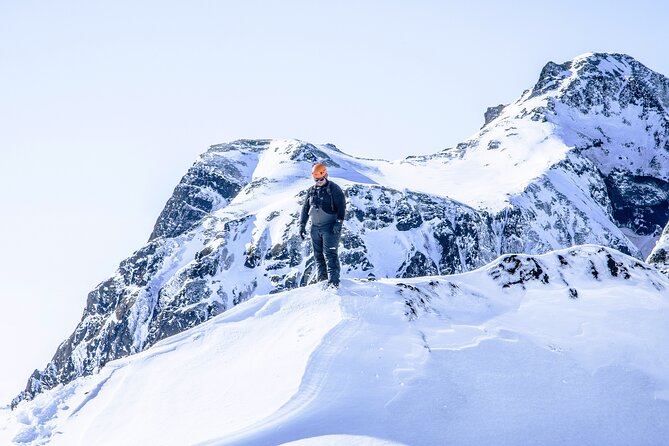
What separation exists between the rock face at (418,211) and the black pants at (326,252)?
4459 inches

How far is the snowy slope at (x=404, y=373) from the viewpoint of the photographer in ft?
30.3

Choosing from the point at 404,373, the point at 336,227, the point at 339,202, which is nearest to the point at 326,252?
the point at 336,227

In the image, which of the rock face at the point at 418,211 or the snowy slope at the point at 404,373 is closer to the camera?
the snowy slope at the point at 404,373

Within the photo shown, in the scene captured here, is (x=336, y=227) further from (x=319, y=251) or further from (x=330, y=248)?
(x=319, y=251)

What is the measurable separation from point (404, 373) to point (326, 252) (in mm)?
4866

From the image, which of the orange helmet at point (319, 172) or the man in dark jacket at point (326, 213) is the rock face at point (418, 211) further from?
the orange helmet at point (319, 172)

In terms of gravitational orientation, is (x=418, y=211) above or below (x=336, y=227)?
below

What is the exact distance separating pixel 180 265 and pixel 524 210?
3213 inches

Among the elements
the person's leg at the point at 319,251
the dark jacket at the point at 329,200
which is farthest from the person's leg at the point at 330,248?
the dark jacket at the point at 329,200

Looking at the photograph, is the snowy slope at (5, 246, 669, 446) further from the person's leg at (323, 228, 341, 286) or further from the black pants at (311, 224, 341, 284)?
the person's leg at (323, 228, 341, 286)

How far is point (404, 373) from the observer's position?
33.7ft

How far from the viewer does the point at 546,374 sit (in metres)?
10.6

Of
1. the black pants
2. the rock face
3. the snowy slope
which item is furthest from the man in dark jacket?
the rock face

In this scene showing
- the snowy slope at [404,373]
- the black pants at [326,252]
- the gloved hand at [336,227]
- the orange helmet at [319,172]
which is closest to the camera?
the snowy slope at [404,373]
